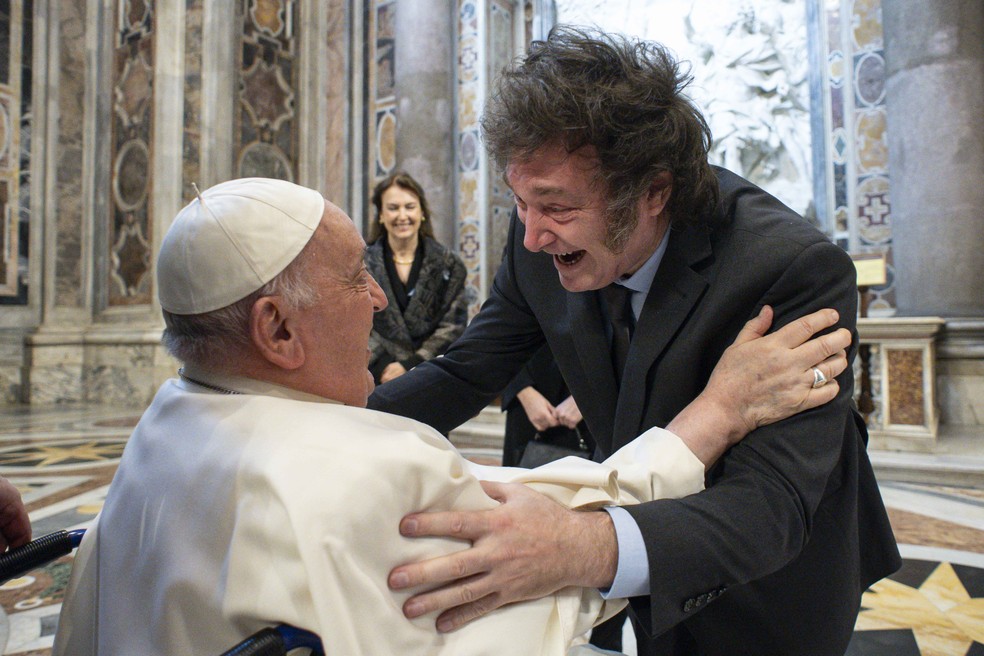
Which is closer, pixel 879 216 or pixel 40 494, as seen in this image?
pixel 40 494

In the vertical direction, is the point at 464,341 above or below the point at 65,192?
below

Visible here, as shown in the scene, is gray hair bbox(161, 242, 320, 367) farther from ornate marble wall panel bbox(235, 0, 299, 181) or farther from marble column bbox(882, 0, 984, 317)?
ornate marble wall panel bbox(235, 0, 299, 181)

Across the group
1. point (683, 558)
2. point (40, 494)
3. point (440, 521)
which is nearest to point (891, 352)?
point (683, 558)

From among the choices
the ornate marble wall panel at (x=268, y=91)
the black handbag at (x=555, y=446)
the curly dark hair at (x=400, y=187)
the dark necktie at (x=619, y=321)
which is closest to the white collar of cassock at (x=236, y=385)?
the dark necktie at (x=619, y=321)

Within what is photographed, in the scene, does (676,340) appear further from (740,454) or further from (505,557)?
(505,557)

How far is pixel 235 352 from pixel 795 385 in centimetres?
94

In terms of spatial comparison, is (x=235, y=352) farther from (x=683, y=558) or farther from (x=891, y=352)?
(x=891, y=352)

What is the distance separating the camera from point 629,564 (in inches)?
42.0

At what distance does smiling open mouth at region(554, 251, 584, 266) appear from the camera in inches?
61.3

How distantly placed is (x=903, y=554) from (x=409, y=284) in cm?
270

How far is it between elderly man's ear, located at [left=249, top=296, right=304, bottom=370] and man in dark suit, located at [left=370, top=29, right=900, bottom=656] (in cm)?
37

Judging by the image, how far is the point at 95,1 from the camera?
790 cm

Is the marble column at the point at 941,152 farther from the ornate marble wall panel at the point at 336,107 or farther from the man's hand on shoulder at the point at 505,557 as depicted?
the ornate marble wall panel at the point at 336,107

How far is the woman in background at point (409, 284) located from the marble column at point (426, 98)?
3.63m
